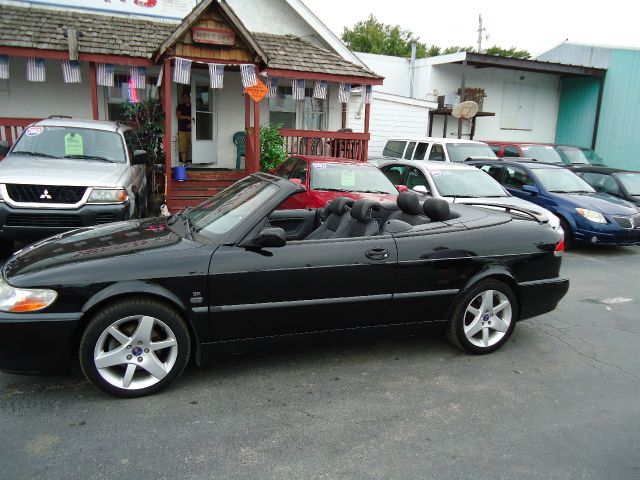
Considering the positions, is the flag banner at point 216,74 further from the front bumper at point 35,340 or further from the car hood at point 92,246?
the front bumper at point 35,340

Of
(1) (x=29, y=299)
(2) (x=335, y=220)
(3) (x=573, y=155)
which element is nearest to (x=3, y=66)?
(2) (x=335, y=220)

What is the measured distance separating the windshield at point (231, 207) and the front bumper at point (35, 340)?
3.75 ft

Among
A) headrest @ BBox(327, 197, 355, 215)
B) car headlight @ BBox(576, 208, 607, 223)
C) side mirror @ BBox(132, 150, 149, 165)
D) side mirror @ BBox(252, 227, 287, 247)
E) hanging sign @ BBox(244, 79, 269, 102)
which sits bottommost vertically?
car headlight @ BBox(576, 208, 607, 223)

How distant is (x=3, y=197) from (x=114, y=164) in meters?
1.58

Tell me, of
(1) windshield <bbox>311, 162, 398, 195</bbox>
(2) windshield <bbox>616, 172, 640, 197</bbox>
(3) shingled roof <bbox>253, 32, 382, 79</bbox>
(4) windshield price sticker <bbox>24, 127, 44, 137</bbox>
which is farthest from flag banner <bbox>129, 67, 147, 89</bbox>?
(2) windshield <bbox>616, 172, 640, 197</bbox>

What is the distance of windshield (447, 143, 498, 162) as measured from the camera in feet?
37.9

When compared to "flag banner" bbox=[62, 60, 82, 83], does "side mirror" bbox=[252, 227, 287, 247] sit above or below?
below

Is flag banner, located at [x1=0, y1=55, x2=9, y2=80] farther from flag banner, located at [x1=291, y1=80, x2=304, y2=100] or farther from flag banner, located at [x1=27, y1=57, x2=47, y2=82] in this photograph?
flag banner, located at [x1=291, y1=80, x2=304, y2=100]

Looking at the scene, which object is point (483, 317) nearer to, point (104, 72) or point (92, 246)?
point (92, 246)

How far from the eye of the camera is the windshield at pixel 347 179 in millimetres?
7500

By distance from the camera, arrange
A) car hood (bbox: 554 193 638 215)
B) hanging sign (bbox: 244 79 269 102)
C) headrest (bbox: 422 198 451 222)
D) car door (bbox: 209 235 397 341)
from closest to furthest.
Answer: car door (bbox: 209 235 397 341) → headrest (bbox: 422 198 451 222) → car hood (bbox: 554 193 638 215) → hanging sign (bbox: 244 79 269 102)

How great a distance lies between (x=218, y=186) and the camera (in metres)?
10.9

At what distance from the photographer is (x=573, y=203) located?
342 inches

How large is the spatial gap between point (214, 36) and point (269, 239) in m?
7.51
